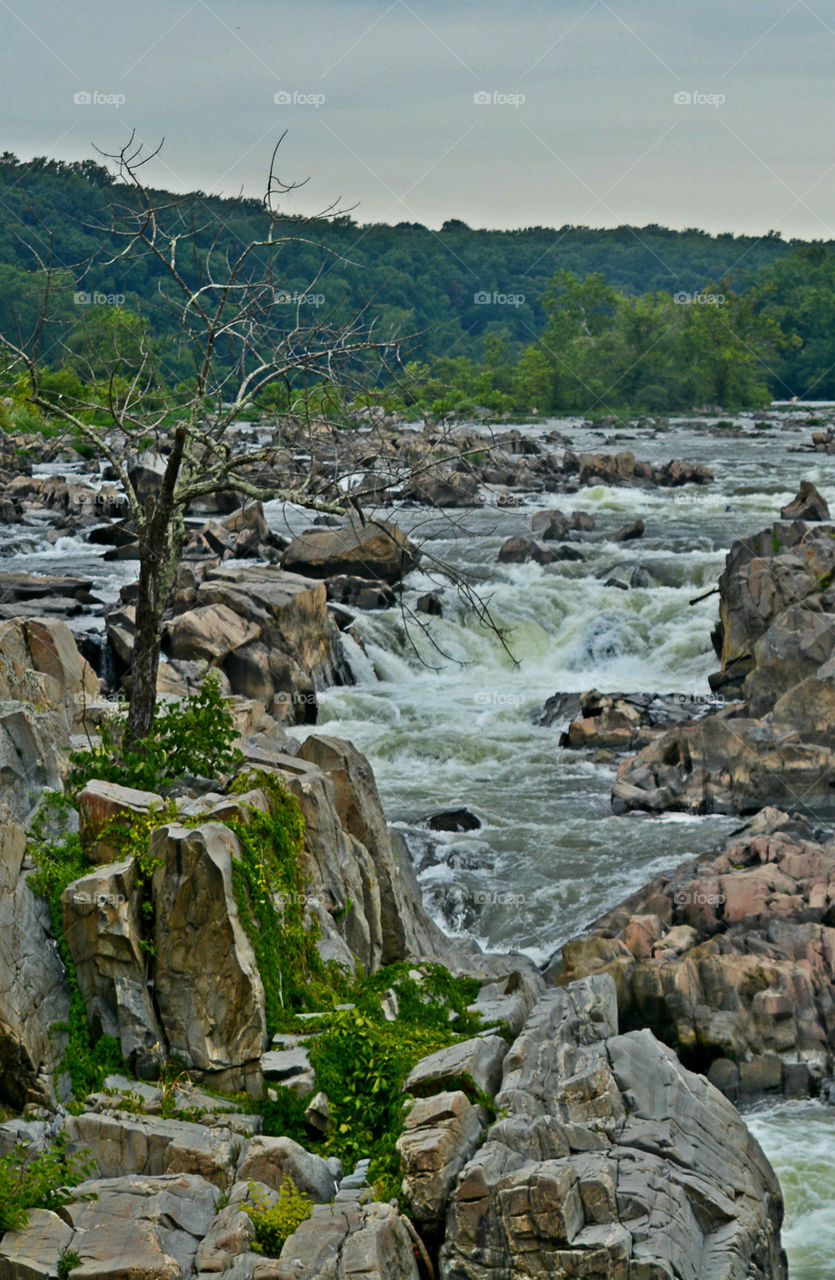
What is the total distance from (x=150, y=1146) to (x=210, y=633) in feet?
48.1

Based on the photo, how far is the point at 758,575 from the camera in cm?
2245

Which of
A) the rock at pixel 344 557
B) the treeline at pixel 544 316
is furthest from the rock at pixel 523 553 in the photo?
the treeline at pixel 544 316

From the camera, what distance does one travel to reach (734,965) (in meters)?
11.9

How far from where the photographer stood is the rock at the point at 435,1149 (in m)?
6.48

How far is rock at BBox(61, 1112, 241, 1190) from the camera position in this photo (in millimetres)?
6727

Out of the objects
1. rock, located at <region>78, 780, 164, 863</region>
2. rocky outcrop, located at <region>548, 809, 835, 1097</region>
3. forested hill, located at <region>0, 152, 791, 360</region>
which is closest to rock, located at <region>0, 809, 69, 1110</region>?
rock, located at <region>78, 780, 164, 863</region>

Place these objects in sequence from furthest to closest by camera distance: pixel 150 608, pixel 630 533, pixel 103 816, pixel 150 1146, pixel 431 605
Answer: pixel 630 533, pixel 431 605, pixel 150 608, pixel 103 816, pixel 150 1146

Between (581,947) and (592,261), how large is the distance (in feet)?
491

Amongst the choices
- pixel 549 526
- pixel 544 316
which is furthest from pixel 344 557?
pixel 544 316

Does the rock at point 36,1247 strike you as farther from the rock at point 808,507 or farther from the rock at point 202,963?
the rock at point 808,507

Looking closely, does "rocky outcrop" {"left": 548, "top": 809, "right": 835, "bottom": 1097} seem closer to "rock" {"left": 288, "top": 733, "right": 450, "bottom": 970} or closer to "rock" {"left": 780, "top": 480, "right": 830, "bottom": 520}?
"rock" {"left": 288, "top": 733, "right": 450, "bottom": 970}

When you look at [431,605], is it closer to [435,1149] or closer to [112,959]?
[112,959]

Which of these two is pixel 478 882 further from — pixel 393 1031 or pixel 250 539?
pixel 250 539

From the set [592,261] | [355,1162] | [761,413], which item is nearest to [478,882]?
[355,1162]
